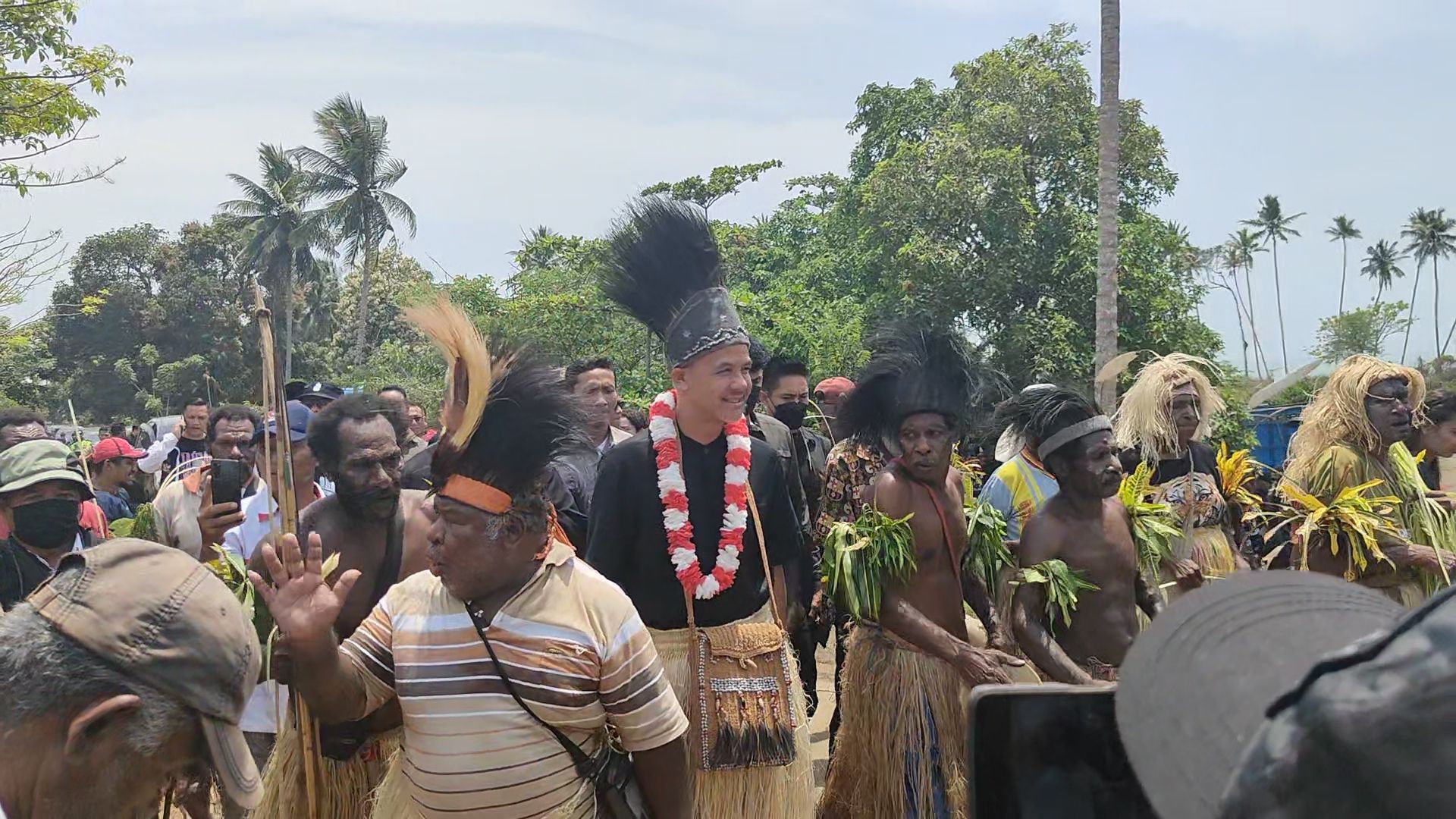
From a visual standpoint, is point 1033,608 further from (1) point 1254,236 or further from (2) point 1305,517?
(1) point 1254,236

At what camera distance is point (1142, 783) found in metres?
1.05

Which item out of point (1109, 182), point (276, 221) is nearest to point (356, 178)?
point (276, 221)

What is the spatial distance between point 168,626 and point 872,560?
3379 mm

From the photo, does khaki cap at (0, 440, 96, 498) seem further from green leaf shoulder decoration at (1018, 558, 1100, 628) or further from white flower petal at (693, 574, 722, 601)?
green leaf shoulder decoration at (1018, 558, 1100, 628)

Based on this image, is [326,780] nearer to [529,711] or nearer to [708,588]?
[529,711]

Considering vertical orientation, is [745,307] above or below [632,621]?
above

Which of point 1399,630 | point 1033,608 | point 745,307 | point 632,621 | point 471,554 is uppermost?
point 745,307

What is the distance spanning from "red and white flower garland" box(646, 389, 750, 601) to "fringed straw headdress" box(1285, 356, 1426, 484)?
3.32m

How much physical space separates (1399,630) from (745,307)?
51.4 ft

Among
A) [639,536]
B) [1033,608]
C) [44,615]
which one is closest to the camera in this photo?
[44,615]

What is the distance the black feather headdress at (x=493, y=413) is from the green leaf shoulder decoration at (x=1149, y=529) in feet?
10.3

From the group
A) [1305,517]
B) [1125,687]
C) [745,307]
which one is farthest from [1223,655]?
[745,307]

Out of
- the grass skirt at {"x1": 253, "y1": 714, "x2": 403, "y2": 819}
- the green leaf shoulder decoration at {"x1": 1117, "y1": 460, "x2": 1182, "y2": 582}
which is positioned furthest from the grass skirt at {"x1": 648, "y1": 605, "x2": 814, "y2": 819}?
the green leaf shoulder decoration at {"x1": 1117, "y1": 460, "x2": 1182, "y2": 582}

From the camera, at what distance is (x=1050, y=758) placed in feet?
4.98
